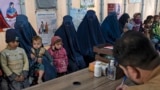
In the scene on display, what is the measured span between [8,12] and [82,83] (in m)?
1.84

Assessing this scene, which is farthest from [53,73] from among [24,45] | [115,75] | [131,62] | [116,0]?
[116,0]

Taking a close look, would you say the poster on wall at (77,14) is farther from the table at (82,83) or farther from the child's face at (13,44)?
the table at (82,83)

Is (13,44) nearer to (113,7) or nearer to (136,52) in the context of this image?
(136,52)

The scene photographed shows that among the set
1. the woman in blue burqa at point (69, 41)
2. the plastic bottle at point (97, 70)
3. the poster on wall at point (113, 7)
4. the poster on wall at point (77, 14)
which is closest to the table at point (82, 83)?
the plastic bottle at point (97, 70)

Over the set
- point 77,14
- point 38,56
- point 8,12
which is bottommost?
point 38,56

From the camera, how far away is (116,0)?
17.3ft

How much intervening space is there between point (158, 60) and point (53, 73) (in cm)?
234

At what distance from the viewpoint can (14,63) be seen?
8.94 feet

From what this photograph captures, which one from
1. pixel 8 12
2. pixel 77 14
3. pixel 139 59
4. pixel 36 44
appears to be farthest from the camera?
pixel 77 14

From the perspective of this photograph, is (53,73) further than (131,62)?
Yes

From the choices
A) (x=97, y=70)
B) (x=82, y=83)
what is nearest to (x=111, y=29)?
→ (x=97, y=70)

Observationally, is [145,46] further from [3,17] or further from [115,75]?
[3,17]

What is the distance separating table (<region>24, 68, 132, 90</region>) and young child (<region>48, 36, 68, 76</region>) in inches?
42.6

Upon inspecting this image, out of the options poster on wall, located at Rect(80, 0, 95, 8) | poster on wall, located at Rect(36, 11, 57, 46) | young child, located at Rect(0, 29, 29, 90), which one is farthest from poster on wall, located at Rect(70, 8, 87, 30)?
young child, located at Rect(0, 29, 29, 90)
